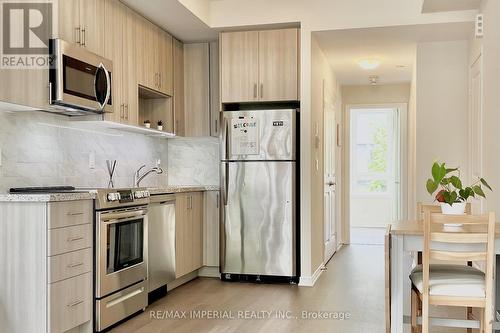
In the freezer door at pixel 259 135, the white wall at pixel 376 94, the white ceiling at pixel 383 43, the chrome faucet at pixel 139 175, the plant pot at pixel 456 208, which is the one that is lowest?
the plant pot at pixel 456 208

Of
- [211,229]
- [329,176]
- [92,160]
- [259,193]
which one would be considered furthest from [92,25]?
[329,176]

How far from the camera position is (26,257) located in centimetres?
315

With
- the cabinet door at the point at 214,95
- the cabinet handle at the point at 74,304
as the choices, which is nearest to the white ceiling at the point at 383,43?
the cabinet door at the point at 214,95

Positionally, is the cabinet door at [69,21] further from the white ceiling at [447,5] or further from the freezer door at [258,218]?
the white ceiling at [447,5]

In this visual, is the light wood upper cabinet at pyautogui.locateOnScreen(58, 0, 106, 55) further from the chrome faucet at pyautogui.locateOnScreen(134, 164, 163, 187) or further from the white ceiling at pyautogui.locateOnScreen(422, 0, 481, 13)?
the white ceiling at pyautogui.locateOnScreen(422, 0, 481, 13)

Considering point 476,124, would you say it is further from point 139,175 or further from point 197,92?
point 139,175

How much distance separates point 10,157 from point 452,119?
14.0ft

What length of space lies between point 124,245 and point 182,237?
4.04ft

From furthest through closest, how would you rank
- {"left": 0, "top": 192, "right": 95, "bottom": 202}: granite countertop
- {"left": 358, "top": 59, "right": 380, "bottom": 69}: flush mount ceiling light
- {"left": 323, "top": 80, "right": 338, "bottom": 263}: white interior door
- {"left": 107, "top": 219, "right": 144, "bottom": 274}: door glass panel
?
{"left": 323, "top": 80, "right": 338, "bottom": 263}: white interior door → {"left": 358, "top": 59, "right": 380, "bottom": 69}: flush mount ceiling light → {"left": 107, "top": 219, "right": 144, "bottom": 274}: door glass panel → {"left": 0, "top": 192, "right": 95, "bottom": 202}: granite countertop

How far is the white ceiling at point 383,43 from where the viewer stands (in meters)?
5.18

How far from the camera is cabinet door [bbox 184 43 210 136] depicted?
231 inches

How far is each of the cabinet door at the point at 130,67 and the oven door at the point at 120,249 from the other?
0.92m

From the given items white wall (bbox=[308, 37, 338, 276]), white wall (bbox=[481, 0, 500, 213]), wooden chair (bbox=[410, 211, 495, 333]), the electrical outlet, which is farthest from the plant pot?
the electrical outlet

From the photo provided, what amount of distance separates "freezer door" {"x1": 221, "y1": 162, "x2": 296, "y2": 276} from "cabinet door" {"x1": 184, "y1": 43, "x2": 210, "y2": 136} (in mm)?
682
